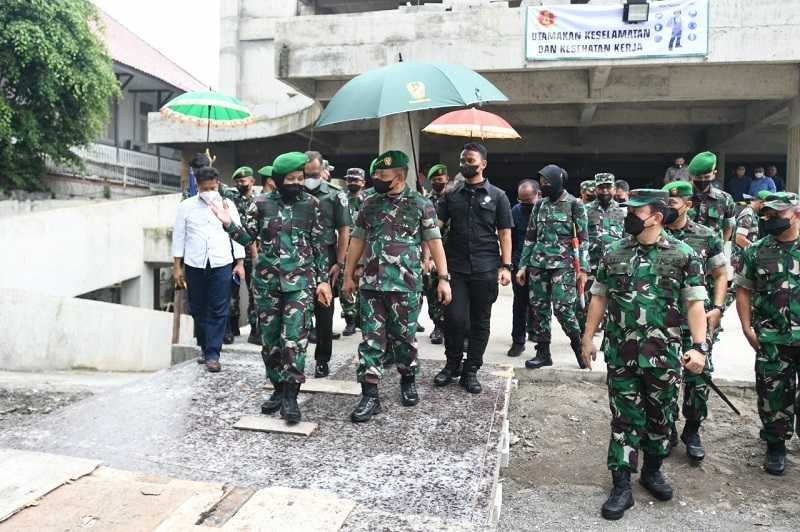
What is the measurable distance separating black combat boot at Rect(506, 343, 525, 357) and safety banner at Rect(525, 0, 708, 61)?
5910 mm

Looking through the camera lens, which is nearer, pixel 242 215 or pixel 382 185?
pixel 382 185

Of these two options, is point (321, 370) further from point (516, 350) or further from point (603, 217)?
point (603, 217)

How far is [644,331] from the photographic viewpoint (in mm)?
3385

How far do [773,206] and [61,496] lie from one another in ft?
14.0

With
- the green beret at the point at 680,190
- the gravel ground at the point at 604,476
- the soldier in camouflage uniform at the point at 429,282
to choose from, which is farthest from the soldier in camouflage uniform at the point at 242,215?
the green beret at the point at 680,190

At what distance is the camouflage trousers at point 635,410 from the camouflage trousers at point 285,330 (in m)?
1.89

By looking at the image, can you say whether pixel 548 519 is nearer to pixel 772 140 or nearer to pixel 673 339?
pixel 673 339

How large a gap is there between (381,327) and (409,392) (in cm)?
55

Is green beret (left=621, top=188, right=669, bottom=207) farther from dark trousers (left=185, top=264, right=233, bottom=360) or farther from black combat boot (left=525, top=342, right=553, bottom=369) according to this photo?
dark trousers (left=185, top=264, right=233, bottom=360)

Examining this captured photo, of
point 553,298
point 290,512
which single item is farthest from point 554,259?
point 290,512

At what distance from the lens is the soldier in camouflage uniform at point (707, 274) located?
4047 mm

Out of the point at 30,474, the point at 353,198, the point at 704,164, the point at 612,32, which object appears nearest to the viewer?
the point at 30,474

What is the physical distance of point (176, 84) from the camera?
2227cm

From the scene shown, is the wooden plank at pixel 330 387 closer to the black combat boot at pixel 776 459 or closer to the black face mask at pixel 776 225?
the black combat boot at pixel 776 459
